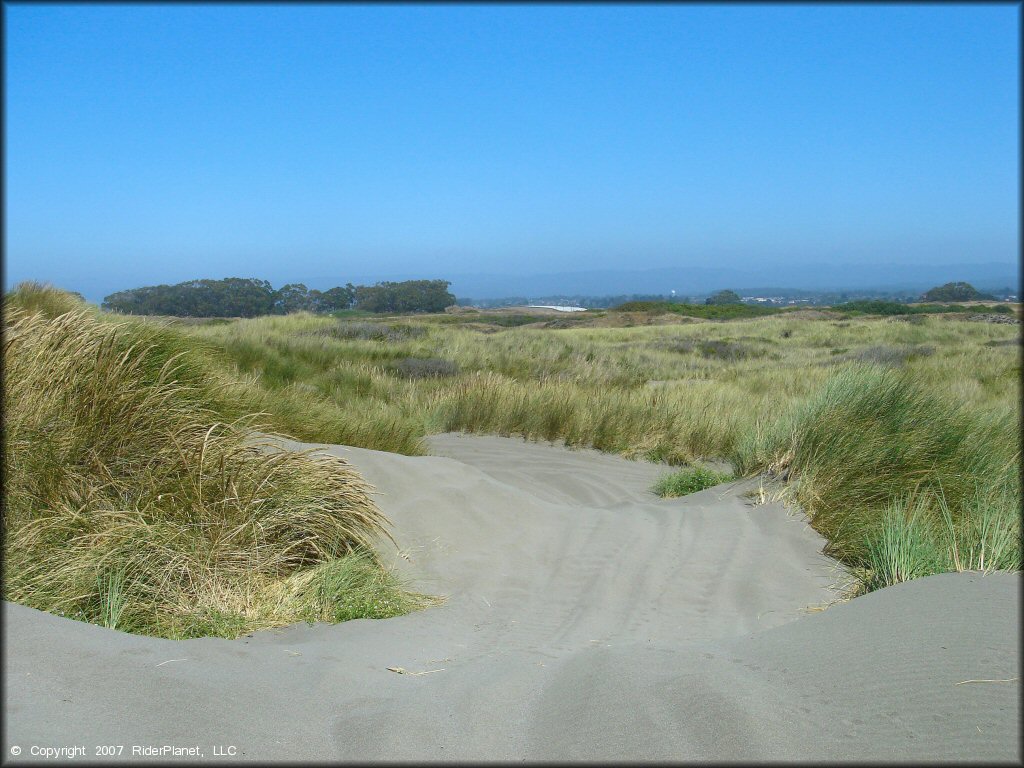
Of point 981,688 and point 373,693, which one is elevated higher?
point 981,688

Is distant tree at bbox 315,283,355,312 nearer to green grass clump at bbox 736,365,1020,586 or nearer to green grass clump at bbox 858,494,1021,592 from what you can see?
green grass clump at bbox 736,365,1020,586

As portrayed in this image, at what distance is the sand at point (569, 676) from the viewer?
2584 millimetres

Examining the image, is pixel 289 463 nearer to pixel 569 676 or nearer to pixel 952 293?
pixel 569 676

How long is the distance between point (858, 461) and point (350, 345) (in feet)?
43.0

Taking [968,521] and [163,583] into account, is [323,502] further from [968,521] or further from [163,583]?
[968,521]

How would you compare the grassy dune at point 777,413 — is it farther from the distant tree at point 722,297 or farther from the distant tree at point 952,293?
the distant tree at point 722,297

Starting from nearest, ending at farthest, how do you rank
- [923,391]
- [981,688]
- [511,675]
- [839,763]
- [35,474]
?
[839,763], [981,688], [511,675], [35,474], [923,391]

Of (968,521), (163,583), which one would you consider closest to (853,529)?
(968,521)

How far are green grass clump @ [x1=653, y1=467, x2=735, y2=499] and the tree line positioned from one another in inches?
288

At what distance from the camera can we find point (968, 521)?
18.8 feet

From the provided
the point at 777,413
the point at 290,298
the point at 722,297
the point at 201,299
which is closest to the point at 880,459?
Result: the point at 777,413

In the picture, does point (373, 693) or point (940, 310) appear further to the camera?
point (940, 310)

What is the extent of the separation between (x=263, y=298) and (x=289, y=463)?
52.5ft

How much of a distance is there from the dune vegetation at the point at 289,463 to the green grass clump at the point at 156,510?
0.05 feet
